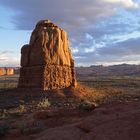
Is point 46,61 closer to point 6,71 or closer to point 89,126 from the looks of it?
point 89,126

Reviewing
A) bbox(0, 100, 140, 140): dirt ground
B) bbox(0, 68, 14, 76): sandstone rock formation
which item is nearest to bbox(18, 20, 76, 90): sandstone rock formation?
bbox(0, 100, 140, 140): dirt ground

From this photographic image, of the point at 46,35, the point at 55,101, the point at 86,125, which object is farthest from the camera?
the point at 46,35

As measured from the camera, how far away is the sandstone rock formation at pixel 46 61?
4453 cm

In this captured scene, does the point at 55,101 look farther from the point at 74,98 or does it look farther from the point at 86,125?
the point at 86,125

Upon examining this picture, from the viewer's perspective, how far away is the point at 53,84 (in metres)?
45.0

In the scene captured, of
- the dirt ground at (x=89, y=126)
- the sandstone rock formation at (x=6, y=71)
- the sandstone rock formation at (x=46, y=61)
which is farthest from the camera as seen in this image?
the sandstone rock formation at (x=6, y=71)

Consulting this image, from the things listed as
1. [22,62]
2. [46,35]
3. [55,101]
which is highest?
[46,35]

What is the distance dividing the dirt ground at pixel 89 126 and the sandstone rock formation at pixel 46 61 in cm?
2478

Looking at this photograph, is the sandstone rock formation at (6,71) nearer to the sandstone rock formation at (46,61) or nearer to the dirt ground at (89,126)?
the sandstone rock formation at (46,61)

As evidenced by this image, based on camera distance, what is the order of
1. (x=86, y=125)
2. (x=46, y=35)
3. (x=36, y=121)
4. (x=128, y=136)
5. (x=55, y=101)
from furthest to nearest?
(x=46, y=35), (x=55, y=101), (x=36, y=121), (x=86, y=125), (x=128, y=136)

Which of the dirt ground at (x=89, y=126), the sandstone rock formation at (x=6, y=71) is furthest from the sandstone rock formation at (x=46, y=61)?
the sandstone rock formation at (x=6, y=71)

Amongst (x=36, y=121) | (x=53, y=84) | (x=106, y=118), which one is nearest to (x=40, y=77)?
(x=53, y=84)

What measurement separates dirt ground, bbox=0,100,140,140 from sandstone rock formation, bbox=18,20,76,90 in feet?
81.3

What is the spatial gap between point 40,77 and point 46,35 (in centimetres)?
495
